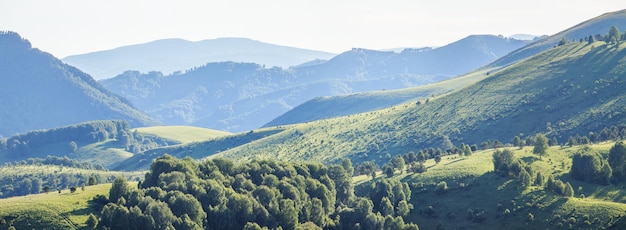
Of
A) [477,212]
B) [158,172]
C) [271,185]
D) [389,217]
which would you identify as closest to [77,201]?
[158,172]

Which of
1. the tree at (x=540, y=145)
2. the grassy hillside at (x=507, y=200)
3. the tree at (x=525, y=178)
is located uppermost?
the tree at (x=540, y=145)

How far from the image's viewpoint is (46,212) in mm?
140625

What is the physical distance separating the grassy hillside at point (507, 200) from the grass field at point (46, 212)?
7560cm

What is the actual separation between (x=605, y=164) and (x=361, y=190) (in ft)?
206

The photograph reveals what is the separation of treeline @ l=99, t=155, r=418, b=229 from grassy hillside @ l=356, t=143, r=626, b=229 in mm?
7177

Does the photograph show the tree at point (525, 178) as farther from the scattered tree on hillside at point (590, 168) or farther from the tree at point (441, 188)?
the tree at point (441, 188)

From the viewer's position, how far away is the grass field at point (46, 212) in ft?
447

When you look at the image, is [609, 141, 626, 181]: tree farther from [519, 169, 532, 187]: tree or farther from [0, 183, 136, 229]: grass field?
[0, 183, 136, 229]: grass field

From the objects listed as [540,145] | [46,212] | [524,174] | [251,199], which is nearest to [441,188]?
[524,174]

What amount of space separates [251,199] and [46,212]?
42889mm

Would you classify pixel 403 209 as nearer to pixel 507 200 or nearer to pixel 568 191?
pixel 507 200

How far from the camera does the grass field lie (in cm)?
13638

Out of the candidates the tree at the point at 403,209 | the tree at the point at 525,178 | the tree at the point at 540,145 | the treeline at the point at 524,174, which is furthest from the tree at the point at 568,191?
the tree at the point at 403,209

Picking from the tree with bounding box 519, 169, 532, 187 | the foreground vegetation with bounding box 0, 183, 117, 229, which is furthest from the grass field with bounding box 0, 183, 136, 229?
the tree with bounding box 519, 169, 532, 187
